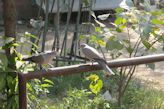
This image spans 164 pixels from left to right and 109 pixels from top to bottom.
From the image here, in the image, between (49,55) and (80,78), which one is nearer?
(49,55)

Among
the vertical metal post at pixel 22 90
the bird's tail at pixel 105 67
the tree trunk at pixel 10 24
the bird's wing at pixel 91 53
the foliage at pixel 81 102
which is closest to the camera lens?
the vertical metal post at pixel 22 90

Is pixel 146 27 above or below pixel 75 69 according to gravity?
above

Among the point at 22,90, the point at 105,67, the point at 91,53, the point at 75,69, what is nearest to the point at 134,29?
the point at 91,53

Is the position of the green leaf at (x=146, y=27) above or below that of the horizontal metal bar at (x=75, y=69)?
above

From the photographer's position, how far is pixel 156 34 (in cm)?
260

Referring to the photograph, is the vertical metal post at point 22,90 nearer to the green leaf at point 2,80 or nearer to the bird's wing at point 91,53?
the green leaf at point 2,80

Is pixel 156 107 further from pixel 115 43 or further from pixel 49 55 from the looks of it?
pixel 49 55

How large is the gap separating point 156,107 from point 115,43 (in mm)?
1174

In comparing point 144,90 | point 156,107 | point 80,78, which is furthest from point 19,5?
point 156,107

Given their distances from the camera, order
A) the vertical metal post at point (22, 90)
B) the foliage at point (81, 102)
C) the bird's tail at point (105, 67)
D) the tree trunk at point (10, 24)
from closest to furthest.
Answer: the vertical metal post at point (22, 90)
the bird's tail at point (105, 67)
the tree trunk at point (10, 24)
the foliage at point (81, 102)

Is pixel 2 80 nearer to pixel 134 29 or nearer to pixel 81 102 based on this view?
pixel 81 102

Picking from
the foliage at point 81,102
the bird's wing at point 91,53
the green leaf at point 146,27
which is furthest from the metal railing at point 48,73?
the foliage at point 81,102

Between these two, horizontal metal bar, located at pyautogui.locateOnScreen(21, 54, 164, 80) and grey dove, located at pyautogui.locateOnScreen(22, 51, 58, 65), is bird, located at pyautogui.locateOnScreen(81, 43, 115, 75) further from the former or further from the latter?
grey dove, located at pyautogui.locateOnScreen(22, 51, 58, 65)

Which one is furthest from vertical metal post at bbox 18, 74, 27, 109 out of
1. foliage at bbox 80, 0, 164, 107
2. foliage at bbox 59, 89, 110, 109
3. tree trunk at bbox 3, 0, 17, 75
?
foliage at bbox 59, 89, 110, 109
